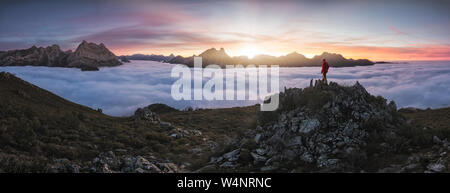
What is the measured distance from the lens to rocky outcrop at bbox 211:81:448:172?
601 inches

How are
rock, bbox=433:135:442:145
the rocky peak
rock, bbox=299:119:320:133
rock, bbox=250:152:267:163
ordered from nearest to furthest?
the rocky peak, rock, bbox=433:135:442:145, rock, bbox=250:152:267:163, rock, bbox=299:119:320:133

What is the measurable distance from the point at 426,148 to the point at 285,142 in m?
7.85

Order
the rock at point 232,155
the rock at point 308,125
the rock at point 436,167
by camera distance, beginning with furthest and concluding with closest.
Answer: the rock at point 232,155 < the rock at point 308,125 < the rock at point 436,167

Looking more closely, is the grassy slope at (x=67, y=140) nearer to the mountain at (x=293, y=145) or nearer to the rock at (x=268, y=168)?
the mountain at (x=293, y=145)

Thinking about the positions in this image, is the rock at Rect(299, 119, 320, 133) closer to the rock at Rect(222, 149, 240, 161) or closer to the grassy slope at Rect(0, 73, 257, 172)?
the rock at Rect(222, 149, 240, 161)

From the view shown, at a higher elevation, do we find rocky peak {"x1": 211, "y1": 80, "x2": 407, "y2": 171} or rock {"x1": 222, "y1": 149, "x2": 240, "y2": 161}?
rocky peak {"x1": 211, "y1": 80, "x2": 407, "y2": 171}

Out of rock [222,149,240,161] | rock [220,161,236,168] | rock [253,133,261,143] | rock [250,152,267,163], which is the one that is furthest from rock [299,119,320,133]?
rock [220,161,236,168]

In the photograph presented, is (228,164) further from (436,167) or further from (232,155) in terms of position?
(436,167)

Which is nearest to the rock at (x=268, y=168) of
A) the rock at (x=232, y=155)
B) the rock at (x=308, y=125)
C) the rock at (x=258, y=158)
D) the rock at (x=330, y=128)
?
the rock at (x=330, y=128)

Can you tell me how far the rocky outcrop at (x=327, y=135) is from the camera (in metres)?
15.3
